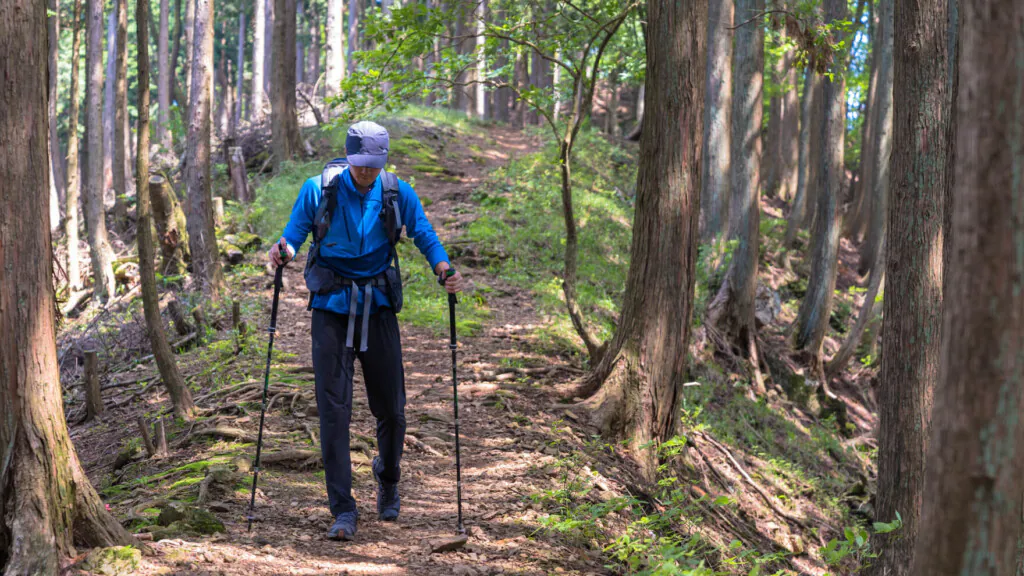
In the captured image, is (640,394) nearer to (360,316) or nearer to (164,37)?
Answer: (360,316)

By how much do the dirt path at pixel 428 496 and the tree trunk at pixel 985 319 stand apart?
2595mm

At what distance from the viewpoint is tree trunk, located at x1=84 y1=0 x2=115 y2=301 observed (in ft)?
43.4

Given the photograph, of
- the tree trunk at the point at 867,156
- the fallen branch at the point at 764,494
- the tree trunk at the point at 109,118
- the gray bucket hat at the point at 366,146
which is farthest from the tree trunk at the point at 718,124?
the tree trunk at the point at 109,118

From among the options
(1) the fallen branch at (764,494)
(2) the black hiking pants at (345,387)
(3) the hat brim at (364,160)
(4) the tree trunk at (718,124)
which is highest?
(4) the tree trunk at (718,124)

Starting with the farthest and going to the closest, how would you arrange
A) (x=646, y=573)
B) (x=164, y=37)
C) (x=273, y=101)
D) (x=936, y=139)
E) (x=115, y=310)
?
(x=164, y=37), (x=273, y=101), (x=115, y=310), (x=936, y=139), (x=646, y=573)

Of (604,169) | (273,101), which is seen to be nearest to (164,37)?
(273,101)

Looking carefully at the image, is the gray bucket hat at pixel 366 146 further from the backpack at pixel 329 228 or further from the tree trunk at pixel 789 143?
the tree trunk at pixel 789 143

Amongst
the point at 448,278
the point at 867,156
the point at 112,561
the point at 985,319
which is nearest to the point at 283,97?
the point at 448,278

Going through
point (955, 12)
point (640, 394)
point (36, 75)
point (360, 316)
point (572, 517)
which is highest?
point (955, 12)

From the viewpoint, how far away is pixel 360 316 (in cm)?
480

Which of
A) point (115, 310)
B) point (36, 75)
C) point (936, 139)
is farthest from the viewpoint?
point (115, 310)

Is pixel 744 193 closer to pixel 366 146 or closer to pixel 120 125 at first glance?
pixel 366 146

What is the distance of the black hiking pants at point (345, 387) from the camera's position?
4770 mm

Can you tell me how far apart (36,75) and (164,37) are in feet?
103
